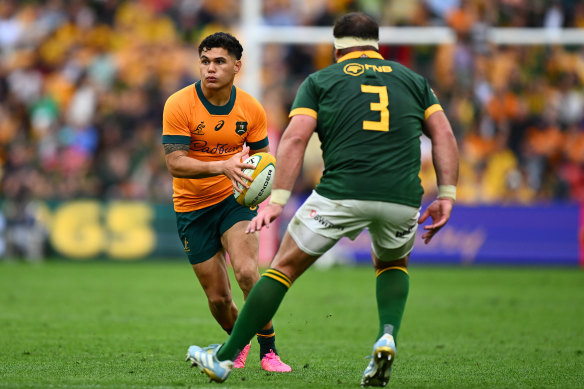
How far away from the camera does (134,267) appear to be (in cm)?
1734

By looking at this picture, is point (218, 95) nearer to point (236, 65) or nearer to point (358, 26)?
point (236, 65)

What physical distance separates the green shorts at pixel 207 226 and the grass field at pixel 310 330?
88 centimetres

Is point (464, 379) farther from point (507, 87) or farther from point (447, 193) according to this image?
point (507, 87)

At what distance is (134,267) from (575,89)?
9866mm

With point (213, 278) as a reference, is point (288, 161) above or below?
above

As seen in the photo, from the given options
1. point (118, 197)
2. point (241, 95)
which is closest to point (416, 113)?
point (241, 95)

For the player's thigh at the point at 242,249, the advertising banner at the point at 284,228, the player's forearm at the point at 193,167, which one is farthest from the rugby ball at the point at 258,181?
the advertising banner at the point at 284,228

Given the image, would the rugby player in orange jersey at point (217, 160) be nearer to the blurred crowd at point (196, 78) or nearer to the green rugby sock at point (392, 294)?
the green rugby sock at point (392, 294)

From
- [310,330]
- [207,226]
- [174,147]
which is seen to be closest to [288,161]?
[174,147]

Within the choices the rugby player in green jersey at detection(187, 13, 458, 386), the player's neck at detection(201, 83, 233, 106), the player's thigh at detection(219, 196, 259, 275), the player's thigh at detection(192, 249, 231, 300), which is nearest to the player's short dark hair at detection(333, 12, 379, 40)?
the rugby player in green jersey at detection(187, 13, 458, 386)

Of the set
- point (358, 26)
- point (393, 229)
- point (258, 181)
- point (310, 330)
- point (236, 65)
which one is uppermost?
point (358, 26)

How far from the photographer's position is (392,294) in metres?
5.97

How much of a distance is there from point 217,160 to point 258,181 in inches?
25.6

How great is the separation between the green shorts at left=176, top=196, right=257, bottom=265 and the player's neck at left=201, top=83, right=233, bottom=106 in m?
0.74
